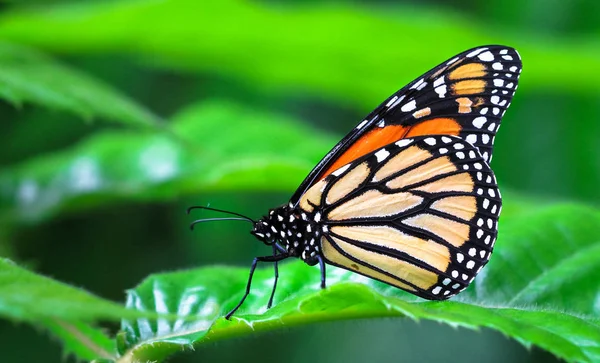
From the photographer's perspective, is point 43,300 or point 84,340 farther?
point 84,340

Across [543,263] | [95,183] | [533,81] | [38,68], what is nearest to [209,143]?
[95,183]

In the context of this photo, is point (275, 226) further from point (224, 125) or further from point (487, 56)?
point (224, 125)

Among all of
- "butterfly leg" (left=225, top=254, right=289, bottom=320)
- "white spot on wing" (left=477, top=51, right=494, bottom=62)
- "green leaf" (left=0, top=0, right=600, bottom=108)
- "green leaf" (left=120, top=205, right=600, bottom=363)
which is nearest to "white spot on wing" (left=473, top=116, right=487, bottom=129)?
"white spot on wing" (left=477, top=51, right=494, bottom=62)

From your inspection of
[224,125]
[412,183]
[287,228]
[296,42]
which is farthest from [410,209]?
[296,42]

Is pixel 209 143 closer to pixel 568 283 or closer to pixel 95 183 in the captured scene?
pixel 95 183

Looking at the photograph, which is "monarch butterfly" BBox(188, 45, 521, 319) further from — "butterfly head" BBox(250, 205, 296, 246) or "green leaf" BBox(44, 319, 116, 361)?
"green leaf" BBox(44, 319, 116, 361)
